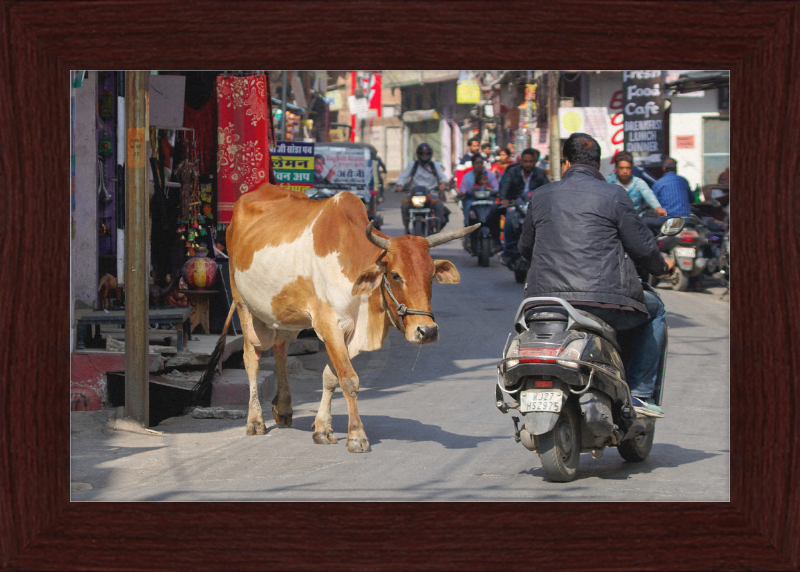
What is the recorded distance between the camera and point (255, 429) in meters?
6.37

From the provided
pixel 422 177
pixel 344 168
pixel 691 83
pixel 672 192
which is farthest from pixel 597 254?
pixel 344 168

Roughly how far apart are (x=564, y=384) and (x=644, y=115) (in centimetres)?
1525

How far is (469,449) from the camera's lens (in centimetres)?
560

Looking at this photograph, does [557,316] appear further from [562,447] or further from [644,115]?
[644,115]

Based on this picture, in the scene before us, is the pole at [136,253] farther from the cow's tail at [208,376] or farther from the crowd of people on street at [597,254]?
the crowd of people on street at [597,254]

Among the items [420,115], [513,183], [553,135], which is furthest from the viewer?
[420,115]

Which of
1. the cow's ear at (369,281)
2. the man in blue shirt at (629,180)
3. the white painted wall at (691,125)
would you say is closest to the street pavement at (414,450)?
the cow's ear at (369,281)

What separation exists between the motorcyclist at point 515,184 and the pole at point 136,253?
6807 millimetres

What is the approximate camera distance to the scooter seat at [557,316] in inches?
175

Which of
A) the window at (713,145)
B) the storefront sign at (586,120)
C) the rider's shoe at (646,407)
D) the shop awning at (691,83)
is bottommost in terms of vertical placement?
the rider's shoe at (646,407)

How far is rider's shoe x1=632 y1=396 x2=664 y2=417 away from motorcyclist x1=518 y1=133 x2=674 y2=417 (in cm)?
1

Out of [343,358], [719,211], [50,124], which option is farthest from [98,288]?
[719,211]

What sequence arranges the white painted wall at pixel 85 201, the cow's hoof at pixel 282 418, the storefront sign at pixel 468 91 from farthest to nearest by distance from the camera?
the storefront sign at pixel 468 91 → the white painted wall at pixel 85 201 → the cow's hoof at pixel 282 418

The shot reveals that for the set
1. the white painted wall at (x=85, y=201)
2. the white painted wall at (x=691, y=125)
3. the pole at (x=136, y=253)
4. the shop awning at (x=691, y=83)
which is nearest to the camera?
the pole at (x=136, y=253)
